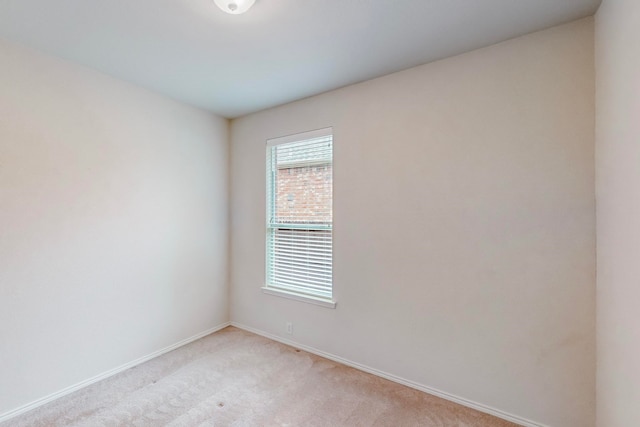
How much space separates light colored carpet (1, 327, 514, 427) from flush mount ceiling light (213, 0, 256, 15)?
253 cm

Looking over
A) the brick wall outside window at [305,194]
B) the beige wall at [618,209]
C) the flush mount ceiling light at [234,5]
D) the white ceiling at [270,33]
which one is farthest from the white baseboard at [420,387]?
the flush mount ceiling light at [234,5]

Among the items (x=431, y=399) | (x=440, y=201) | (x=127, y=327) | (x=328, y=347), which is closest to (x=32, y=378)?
(x=127, y=327)

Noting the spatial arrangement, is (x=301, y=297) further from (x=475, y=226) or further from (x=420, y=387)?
(x=475, y=226)

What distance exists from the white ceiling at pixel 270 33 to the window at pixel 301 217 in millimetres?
700

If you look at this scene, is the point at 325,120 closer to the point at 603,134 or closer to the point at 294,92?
the point at 294,92

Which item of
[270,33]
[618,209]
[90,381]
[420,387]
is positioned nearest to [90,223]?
[90,381]

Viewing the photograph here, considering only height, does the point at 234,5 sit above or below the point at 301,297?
above

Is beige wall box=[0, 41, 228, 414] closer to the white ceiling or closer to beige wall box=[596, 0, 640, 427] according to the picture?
the white ceiling

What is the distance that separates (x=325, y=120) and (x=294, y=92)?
16.0 inches

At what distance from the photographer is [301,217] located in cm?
294

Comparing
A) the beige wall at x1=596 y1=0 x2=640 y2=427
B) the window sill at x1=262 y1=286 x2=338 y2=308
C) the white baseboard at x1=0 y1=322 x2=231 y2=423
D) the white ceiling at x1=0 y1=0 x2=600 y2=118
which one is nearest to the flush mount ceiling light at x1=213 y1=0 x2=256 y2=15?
the white ceiling at x1=0 y1=0 x2=600 y2=118

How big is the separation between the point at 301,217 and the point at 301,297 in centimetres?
82

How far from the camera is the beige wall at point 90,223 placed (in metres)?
1.93

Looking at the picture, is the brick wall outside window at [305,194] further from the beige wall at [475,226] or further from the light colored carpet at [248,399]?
the light colored carpet at [248,399]
